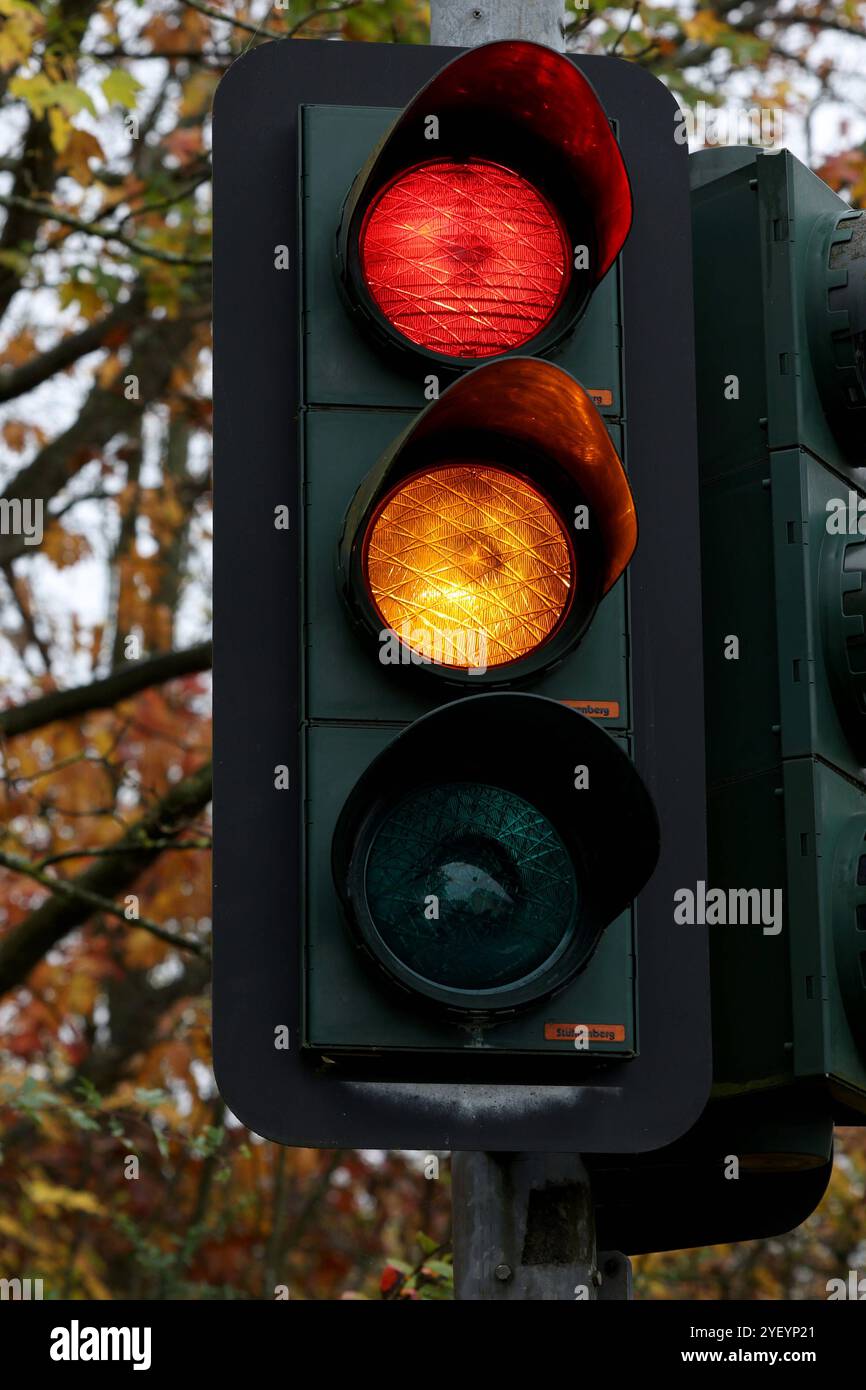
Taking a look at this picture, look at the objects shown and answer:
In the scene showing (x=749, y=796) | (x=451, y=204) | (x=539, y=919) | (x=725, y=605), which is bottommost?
(x=539, y=919)

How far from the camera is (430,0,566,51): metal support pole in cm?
358

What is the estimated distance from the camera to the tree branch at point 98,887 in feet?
25.1

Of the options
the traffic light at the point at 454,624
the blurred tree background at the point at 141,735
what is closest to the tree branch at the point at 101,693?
the blurred tree background at the point at 141,735

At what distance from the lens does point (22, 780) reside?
807 centimetres

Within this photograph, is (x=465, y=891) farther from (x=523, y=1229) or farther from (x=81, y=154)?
(x=81, y=154)

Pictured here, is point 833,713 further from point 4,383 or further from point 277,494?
point 4,383

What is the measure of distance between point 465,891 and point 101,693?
244 inches

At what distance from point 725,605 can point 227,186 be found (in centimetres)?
97

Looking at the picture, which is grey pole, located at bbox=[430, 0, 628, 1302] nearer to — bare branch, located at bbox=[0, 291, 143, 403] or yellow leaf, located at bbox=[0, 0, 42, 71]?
yellow leaf, located at bbox=[0, 0, 42, 71]

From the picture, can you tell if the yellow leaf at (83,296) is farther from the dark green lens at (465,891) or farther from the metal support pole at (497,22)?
the dark green lens at (465,891)

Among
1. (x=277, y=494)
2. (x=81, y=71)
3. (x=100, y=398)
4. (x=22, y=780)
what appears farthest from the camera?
(x=100, y=398)

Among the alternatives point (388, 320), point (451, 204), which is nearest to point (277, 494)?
point (388, 320)

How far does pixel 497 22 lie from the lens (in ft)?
11.8

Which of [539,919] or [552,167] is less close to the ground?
[552,167]
